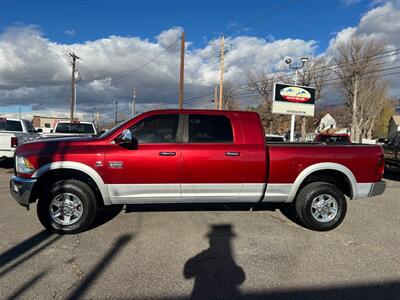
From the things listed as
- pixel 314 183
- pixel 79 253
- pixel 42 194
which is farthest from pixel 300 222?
pixel 42 194

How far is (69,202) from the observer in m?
5.00

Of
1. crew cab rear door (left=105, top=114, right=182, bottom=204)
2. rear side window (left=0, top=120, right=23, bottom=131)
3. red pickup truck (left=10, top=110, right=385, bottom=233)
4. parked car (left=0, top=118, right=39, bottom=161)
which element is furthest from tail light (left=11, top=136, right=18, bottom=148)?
crew cab rear door (left=105, top=114, right=182, bottom=204)

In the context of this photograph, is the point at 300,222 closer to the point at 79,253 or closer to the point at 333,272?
the point at 333,272

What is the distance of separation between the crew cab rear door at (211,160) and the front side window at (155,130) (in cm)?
22

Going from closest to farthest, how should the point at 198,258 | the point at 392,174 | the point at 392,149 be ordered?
the point at 198,258 < the point at 392,149 < the point at 392,174

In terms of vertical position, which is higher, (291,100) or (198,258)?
(291,100)

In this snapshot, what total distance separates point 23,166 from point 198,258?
2.91 m

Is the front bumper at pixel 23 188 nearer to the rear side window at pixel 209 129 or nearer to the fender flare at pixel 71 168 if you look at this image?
the fender flare at pixel 71 168

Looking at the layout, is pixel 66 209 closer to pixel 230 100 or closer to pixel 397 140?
pixel 397 140

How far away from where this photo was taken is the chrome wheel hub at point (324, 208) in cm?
538

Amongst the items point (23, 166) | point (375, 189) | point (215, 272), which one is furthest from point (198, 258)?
point (375, 189)

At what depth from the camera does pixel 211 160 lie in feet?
16.6

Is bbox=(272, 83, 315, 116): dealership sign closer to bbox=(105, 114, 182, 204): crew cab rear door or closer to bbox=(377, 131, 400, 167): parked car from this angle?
bbox=(377, 131, 400, 167): parked car

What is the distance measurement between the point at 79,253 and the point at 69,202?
986 millimetres
